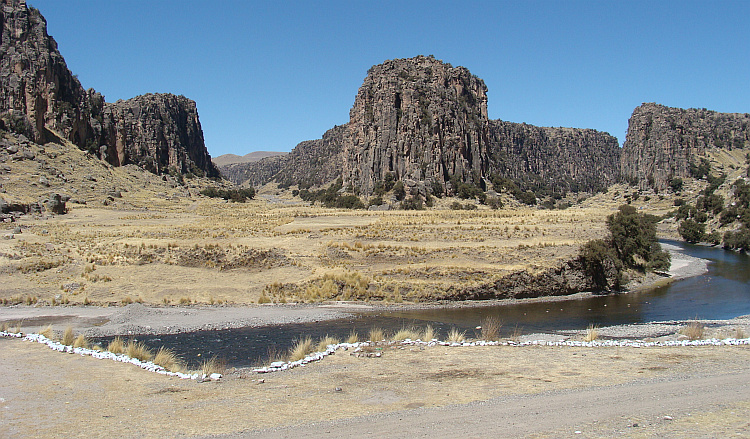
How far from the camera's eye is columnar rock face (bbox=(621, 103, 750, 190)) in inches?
6014

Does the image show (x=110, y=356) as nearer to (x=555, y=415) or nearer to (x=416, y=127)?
(x=555, y=415)

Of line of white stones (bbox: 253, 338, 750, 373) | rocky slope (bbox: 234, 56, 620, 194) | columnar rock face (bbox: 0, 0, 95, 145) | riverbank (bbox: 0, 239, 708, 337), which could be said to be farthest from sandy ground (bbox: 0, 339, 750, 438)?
columnar rock face (bbox: 0, 0, 95, 145)

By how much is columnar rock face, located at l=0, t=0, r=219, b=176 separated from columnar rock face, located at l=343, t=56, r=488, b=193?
51.3m

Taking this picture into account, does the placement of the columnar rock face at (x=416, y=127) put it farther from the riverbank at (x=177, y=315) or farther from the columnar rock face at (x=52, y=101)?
the riverbank at (x=177, y=315)

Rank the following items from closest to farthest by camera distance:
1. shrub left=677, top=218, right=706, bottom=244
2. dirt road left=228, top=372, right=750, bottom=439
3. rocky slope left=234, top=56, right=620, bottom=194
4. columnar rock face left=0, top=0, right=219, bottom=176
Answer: dirt road left=228, top=372, right=750, bottom=439 < shrub left=677, top=218, right=706, bottom=244 < columnar rock face left=0, top=0, right=219, bottom=176 < rocky slope left=234, top=56, right=620, bottom=194

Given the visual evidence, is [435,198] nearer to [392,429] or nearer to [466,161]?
[466,161]

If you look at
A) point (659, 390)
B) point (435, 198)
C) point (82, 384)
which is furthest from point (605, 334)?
point (435, 198)

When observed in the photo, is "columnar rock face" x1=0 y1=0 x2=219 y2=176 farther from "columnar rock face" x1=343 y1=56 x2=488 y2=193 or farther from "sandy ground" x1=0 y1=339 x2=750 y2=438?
"sandy ground" x1=0 y1=339 x2=750 y2=438

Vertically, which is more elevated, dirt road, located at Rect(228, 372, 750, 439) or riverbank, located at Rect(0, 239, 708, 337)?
dirt road, located at Rect(228, 372, 750, 439)

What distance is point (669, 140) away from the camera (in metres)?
158

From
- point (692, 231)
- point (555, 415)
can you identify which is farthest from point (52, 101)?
point (692, 231)

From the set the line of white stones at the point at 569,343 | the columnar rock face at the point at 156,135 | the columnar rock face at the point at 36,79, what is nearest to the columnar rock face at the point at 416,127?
the columnar rock face at the point at 156,135

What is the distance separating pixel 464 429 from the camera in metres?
9.72

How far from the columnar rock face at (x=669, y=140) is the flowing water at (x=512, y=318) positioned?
125444mm
